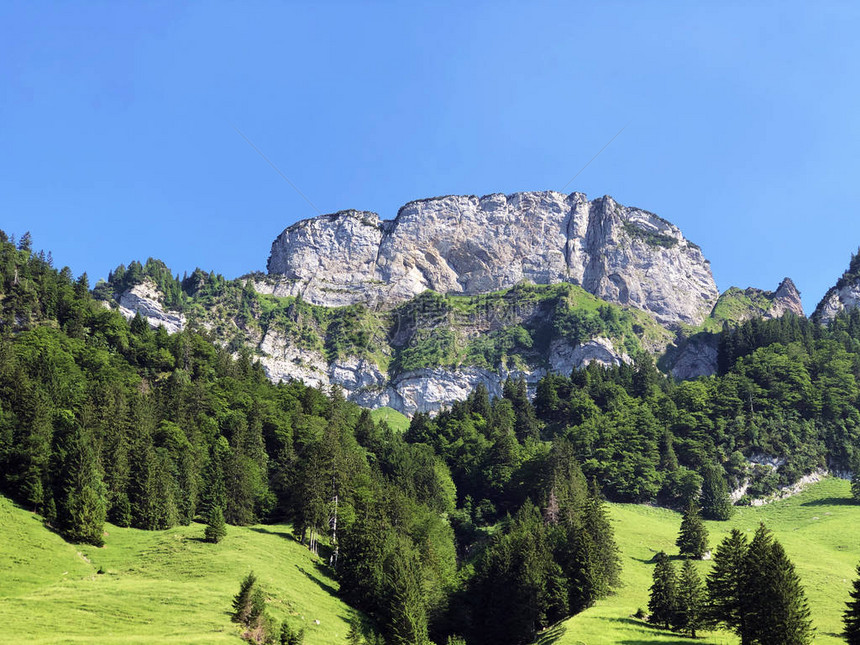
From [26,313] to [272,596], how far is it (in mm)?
96851

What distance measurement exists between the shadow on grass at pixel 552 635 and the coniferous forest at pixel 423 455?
164 inches

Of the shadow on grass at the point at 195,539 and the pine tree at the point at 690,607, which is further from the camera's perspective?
the shadow on grass at the point at 195,539

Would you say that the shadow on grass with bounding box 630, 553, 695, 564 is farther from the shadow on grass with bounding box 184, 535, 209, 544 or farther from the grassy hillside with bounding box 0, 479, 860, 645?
the shadow on grass with bounding box 184, 535, 209, 544

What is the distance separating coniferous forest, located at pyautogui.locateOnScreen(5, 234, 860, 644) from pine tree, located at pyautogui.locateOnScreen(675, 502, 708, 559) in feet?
0.91

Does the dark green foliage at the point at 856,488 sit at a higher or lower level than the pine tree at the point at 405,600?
higher

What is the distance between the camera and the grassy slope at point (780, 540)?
196 feet

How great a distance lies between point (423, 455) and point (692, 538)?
52606 mm

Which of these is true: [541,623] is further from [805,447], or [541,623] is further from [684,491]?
[805,447]

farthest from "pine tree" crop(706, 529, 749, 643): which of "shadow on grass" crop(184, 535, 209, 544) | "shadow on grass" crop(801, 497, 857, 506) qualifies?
"shadow on grass" crop(801, 497, 857, 506)

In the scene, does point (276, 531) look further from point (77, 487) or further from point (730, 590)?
point (730, 590)

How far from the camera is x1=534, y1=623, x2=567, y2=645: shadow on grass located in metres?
62.9

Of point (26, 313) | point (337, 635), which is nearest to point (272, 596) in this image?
point (337, 635)

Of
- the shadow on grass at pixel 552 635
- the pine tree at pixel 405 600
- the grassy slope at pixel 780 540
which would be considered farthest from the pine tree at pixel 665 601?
the pine tree at pixel 405 600

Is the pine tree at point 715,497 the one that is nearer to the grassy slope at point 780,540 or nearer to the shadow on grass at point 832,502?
the grassy slope at point 780,540
